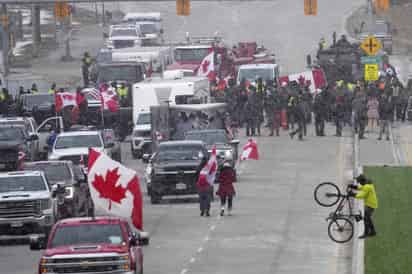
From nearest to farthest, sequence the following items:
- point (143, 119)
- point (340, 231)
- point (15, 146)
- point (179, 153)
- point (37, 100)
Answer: point (340, 231) < point (179, 153) < point (15, 146) < point (143, 119) < point (37, 100)

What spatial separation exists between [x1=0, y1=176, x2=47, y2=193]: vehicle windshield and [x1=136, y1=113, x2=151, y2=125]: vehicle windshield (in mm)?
20229

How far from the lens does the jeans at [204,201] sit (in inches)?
1499

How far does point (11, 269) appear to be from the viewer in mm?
30531

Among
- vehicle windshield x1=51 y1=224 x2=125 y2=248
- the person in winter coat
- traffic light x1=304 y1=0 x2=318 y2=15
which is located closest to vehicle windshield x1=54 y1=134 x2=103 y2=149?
the person in winter coat

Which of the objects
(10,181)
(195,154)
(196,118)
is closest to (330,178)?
(195,154)

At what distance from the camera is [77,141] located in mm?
47562

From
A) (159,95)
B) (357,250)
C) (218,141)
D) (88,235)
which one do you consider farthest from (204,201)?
(159,95)

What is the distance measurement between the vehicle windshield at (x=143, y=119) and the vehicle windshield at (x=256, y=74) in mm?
11718

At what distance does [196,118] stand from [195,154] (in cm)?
1183

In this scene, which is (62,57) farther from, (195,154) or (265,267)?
(265,267)

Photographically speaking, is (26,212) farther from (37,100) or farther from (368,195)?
(37,100)

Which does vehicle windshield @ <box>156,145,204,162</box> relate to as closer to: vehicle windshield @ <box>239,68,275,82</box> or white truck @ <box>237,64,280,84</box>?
white truck @ <box>237,64,280,84</box>

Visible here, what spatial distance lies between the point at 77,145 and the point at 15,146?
1.88m

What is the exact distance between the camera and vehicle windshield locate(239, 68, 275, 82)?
222 feet
